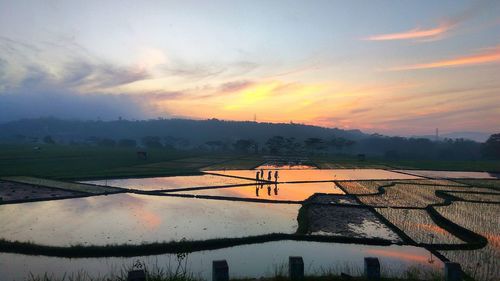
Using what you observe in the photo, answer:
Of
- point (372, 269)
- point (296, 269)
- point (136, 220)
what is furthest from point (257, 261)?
point (136, 220)

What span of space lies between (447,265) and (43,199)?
75.0ft

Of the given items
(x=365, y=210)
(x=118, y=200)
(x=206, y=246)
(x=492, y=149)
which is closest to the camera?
(x=206, y=246)

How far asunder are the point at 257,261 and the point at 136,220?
7.72 m

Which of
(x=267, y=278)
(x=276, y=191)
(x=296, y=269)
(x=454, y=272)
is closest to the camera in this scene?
(x=454, y=272)

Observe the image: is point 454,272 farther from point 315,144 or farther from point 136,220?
point 315,144

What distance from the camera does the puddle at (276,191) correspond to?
26.4 metres

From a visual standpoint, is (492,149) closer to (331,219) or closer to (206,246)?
(331,219)

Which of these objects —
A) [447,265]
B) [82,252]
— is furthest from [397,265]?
[82,252]

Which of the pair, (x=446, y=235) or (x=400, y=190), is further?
(x=400, y=190)

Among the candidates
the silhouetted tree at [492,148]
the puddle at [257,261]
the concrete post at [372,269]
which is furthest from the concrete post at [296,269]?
the silhouetted tree at [492,148]

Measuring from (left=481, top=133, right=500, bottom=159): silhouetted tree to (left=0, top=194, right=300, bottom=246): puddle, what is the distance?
78.3m

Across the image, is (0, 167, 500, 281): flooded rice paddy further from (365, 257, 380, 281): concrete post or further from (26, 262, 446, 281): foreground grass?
(365, 257, 380, 281): concrete post

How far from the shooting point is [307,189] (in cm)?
3064

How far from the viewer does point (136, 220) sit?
18.0 metres
